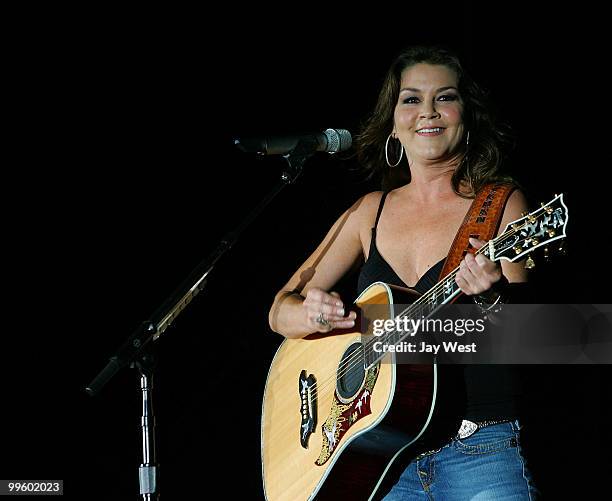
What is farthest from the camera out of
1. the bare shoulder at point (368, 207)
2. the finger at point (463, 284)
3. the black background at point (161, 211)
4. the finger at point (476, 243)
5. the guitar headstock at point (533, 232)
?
the black background at point (161, 211)

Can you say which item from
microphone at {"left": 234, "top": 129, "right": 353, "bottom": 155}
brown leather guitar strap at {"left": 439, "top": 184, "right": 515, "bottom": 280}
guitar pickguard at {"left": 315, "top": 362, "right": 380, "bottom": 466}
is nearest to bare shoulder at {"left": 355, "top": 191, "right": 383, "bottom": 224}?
microphone at {"left": 234, "top": 129, "right": 353, "bottom": 155}

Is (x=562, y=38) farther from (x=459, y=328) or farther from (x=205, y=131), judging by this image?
(x=205, y=131)

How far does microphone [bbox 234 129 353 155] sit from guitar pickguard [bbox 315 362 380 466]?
2.11 feet

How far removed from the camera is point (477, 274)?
187 cm

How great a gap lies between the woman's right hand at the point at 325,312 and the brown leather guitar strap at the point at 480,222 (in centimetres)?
35

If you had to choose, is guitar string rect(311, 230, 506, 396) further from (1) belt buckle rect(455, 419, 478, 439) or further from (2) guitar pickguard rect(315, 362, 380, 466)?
(1) belt buckle rect(455, 419, 478, 439)

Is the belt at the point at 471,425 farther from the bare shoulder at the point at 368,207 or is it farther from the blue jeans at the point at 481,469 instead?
the bare shoulder at the point at 368,207

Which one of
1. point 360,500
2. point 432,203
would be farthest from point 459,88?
point 360,500

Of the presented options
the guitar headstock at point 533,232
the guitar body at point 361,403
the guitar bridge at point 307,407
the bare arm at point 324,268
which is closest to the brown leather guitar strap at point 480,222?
the guitar body at point 361,403

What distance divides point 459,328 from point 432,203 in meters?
0.50

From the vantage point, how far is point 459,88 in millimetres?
2441

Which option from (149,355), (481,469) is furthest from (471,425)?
(149,355)

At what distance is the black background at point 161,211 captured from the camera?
314cm

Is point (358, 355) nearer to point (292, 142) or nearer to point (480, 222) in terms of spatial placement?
point (480, 222)
